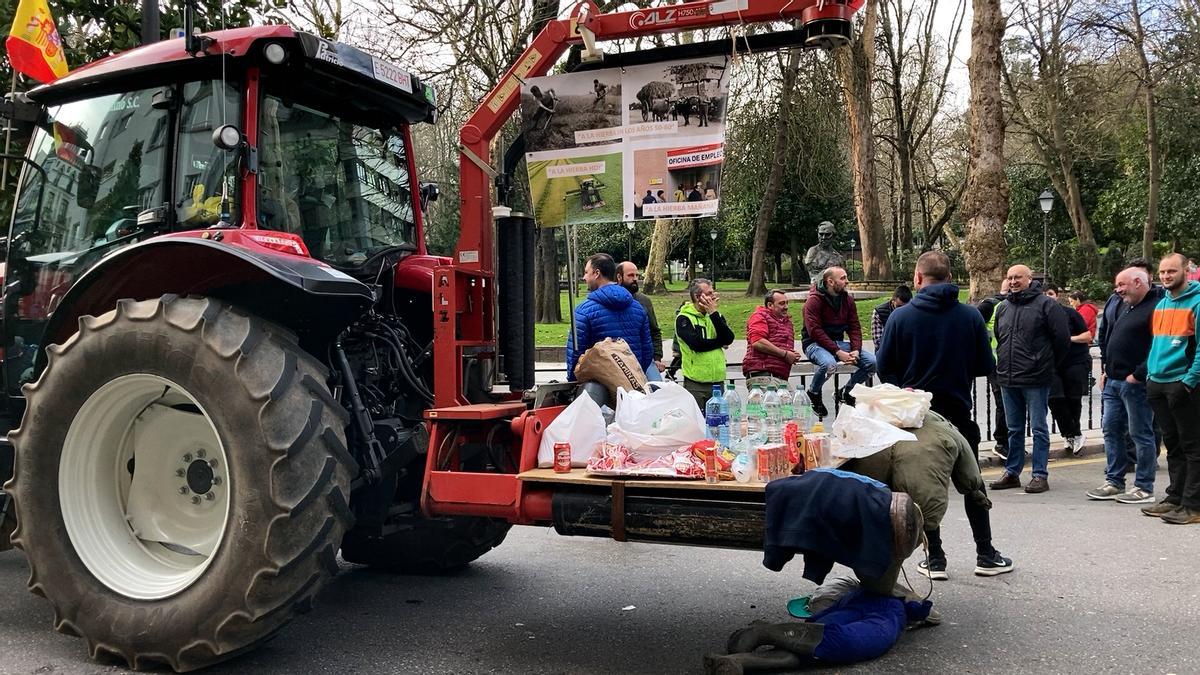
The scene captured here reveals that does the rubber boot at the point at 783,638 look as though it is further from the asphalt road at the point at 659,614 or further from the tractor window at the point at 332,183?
the tractor window at the point at 332,183

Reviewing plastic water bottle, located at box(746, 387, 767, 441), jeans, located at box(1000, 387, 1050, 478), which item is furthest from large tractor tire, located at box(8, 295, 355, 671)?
jeans, located at box(1000, 387, 1050, 478)

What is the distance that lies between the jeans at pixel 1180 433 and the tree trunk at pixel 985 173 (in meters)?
6.60

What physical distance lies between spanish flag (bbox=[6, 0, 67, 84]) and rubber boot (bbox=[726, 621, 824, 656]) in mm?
4718

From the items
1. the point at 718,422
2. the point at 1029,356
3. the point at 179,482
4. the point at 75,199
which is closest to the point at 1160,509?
the point at 1029,356

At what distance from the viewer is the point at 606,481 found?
3955mm

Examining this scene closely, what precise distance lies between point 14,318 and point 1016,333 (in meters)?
7.14

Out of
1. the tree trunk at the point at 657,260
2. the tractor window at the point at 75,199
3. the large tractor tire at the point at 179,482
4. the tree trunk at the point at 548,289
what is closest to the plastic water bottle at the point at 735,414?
the large tractor tire at the point at 179,482

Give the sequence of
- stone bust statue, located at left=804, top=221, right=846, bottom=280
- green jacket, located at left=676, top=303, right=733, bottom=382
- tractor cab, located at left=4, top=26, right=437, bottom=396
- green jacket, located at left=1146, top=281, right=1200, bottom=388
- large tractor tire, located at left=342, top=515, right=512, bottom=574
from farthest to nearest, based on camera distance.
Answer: stone bust statue, located at left=804, top=221, right=846, bottom=280
green jacket, located at left=676, top=303, right=733, bottom=382
green jacket, located at left=1146, top=281, right=1200, bottom=388
large tractor tire, located at left=342, top=515, right=512, bottom=574
tractor cab, located at left=4, top=26, right=437, bottom=396

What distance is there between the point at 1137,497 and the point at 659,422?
17.6 ft

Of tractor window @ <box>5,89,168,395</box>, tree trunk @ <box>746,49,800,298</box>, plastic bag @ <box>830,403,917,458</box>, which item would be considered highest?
tree trunk @ <box>746,49,800,298</box>

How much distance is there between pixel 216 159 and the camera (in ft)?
14.4

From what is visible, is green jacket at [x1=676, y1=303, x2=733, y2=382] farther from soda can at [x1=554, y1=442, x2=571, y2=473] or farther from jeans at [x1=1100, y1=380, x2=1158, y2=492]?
soda can at [x1=554, y1=442, x2=571, y2=473]

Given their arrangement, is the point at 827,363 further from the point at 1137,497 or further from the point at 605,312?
the point at 605,312

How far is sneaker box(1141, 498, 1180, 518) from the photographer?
7246 millimetres
